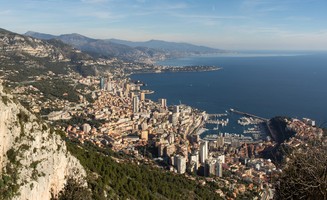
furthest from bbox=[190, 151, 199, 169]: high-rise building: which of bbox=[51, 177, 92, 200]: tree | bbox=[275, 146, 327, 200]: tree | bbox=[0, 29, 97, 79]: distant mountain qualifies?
bbox=[0, 29, 97, 79]: distant mountain

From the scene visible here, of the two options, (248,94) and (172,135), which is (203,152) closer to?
(172,135)

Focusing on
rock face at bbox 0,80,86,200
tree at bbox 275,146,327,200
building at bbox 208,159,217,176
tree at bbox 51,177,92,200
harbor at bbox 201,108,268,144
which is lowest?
harbor at bbox 201,108,268,144

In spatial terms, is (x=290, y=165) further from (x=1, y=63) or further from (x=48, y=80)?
(x=1, y=63)

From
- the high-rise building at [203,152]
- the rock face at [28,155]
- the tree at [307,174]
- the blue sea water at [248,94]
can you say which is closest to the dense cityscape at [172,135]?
the high-rise building at [203,152]

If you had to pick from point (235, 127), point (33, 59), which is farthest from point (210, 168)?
point (33, 59)

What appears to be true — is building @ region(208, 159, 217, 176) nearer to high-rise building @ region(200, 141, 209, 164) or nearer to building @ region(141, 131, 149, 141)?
high-rise building @ region(200, 141, 209, 164)
